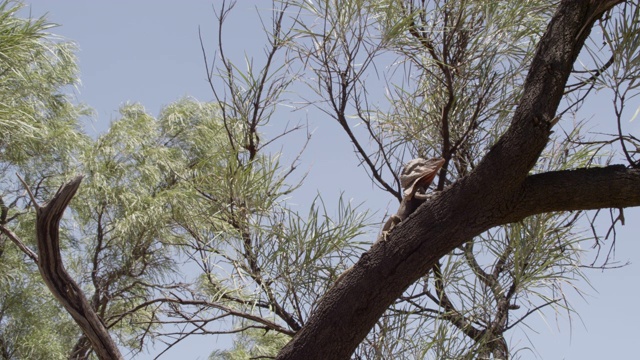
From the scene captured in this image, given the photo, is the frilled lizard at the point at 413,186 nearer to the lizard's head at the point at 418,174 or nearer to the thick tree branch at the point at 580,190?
the lizard's head at the point at 418,174

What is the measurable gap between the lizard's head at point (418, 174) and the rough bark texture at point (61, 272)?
1.87 ft

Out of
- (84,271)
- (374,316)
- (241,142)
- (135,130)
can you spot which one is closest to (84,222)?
(84,271)

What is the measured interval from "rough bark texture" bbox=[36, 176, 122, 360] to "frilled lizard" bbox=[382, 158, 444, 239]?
538 millimetres

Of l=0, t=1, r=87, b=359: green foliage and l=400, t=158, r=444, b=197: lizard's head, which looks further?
l=0, t=1, r=87, b=359: green foliage

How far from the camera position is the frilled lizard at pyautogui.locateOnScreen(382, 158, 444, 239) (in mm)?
1348

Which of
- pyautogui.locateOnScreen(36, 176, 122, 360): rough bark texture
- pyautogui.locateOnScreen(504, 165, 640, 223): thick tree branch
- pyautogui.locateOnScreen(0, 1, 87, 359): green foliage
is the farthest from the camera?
pyautogui.locateOnScreen(0, 1, 87, 359): green foliage

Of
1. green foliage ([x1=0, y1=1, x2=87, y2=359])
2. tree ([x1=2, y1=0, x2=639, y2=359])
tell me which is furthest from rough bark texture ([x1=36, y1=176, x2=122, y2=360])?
green foliage ([x1=0, y1=1, x2=87, y2=359])

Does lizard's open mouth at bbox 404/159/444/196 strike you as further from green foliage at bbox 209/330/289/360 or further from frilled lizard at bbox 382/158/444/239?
green foliage at bbox 209/330/289/360

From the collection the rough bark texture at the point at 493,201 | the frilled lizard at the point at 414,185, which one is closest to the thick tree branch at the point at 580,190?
the rough bark texture at the point at 493,201

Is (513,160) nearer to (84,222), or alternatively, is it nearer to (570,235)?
(570,235)

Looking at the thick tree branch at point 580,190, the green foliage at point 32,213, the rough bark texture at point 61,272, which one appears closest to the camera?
the thick tree branch at point 580,190

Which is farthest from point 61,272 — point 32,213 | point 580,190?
point 32,213

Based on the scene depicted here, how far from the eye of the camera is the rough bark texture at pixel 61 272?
1320mm

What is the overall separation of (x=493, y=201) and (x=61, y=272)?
2.63 ft
